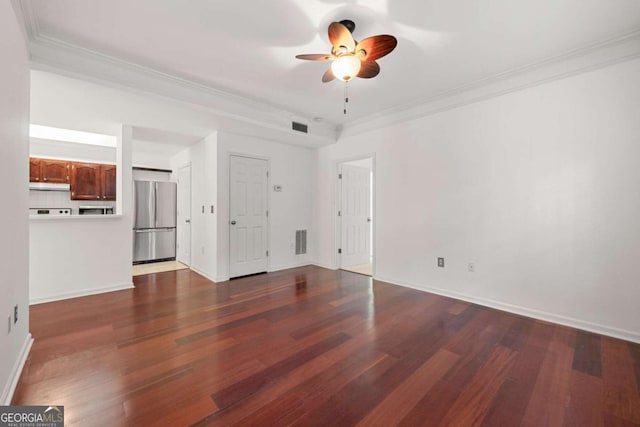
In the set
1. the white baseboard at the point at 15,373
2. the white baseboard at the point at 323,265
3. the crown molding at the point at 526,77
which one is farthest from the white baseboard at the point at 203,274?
the crown molding at the point at 526,77

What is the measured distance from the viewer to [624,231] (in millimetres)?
2389

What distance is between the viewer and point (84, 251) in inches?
136

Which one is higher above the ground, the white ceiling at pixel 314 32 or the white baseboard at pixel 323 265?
the white ceiling at pixel 314 32

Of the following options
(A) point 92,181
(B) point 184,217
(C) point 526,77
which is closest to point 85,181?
(A) point 92,181

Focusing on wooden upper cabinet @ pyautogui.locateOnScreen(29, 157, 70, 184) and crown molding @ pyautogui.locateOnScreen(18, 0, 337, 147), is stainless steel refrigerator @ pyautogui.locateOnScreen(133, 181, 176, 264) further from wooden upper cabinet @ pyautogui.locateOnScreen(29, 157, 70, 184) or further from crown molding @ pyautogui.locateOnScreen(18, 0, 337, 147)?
crown molding @ pyautogui.locateOnScreen(18, 0, 337, 147)

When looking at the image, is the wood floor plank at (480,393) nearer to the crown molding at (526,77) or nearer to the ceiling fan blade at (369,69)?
the ceiling fan blade at (369,69)

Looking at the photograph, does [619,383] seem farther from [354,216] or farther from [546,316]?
[354,216]

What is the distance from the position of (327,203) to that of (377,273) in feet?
5.51

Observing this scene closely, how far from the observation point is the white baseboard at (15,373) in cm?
153

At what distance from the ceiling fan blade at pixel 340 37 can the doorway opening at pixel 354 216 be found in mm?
2786

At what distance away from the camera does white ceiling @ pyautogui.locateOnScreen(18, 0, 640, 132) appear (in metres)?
2.00

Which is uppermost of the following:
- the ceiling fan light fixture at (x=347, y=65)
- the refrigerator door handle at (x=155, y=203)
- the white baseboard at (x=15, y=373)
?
the ceiling fan light fixture at (x=347, y=65)

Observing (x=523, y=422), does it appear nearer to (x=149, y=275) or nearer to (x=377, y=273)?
(x=377, y=273)

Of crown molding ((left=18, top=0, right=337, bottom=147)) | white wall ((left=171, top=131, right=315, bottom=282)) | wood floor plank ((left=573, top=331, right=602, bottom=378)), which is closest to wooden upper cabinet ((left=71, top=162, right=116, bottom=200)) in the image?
white wall ((left=171, top=131, right=315, bottom=282))
